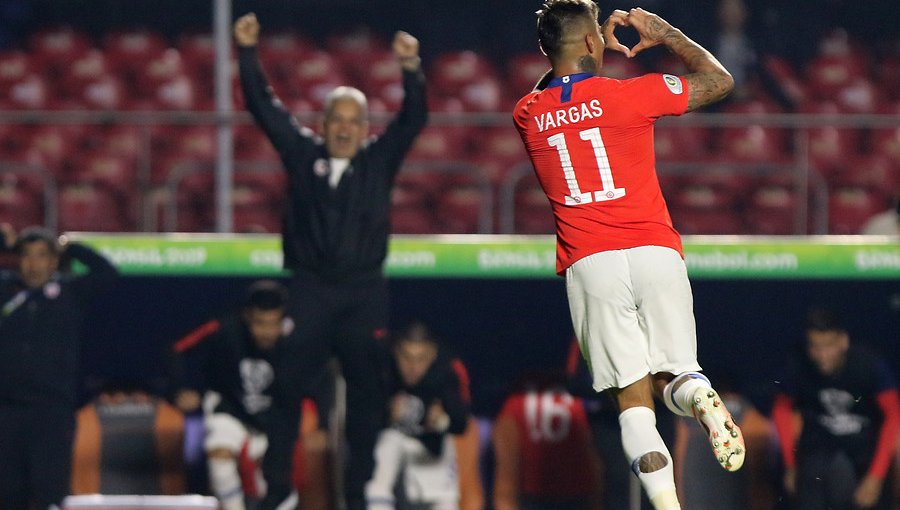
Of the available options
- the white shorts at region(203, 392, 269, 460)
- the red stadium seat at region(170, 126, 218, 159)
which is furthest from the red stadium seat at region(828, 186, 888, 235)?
the red stadium seat at region(170, 126, 218, 159)

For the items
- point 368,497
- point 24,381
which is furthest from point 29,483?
point 368,497

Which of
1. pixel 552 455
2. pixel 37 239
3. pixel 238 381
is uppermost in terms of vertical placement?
pixel 37 239

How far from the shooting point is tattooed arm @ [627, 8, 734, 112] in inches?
225

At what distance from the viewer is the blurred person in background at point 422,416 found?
9852 mm

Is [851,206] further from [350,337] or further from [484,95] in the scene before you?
[350,337]

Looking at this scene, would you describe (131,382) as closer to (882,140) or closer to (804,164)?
(804,164)

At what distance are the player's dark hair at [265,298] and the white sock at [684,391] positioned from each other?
162 inches

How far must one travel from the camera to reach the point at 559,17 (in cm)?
575

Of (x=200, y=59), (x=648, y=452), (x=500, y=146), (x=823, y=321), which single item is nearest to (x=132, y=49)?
(x=200, y=59)

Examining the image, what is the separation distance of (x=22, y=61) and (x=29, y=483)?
5072 millimetres

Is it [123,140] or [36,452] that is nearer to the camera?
[36,452]

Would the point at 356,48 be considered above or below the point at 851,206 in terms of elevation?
above

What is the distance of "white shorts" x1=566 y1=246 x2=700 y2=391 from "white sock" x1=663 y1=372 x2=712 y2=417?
74 millimetres

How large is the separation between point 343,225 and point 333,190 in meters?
0.21
